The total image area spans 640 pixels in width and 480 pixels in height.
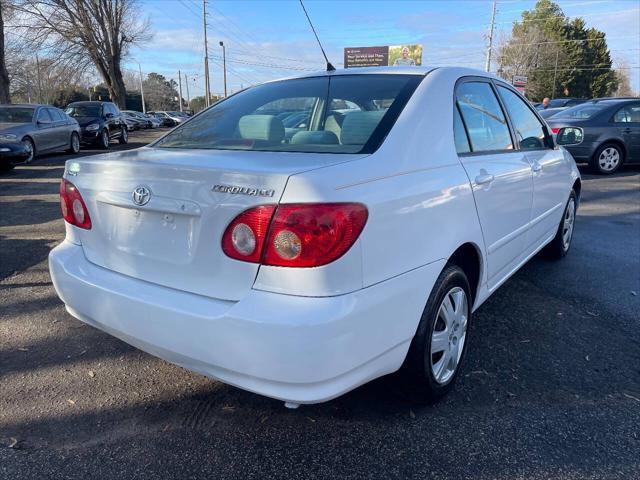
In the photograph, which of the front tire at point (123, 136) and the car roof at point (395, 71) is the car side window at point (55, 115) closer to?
the front tire at point (123, 136)

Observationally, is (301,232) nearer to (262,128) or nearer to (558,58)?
(262,128)

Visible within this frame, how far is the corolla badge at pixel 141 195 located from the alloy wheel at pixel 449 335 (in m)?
1.40

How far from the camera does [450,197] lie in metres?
2.38

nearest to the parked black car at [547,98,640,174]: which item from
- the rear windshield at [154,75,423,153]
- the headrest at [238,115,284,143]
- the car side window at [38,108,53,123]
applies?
the rear windshield at [154,75,423,153]

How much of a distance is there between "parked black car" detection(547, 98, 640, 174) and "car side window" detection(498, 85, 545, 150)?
7.46 metres

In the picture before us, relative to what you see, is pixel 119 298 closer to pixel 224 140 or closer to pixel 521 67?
pixel 224 140

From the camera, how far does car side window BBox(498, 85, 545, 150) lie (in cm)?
358

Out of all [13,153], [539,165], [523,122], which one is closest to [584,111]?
[523,122]

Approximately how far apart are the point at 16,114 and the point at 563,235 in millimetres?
12430

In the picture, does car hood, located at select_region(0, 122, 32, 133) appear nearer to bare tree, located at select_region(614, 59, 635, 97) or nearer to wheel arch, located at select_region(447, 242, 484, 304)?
wheel arch, located at select_region(447, 242, 484, 304)

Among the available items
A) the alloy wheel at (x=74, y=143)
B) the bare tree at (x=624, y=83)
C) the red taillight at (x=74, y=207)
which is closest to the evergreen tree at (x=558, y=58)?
the bare tree at (x=624, y=83)

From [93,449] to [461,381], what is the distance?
185cm

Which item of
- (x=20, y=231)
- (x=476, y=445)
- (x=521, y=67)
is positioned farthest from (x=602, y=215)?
(x=521, y=67)

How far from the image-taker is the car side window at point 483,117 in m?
2.85
